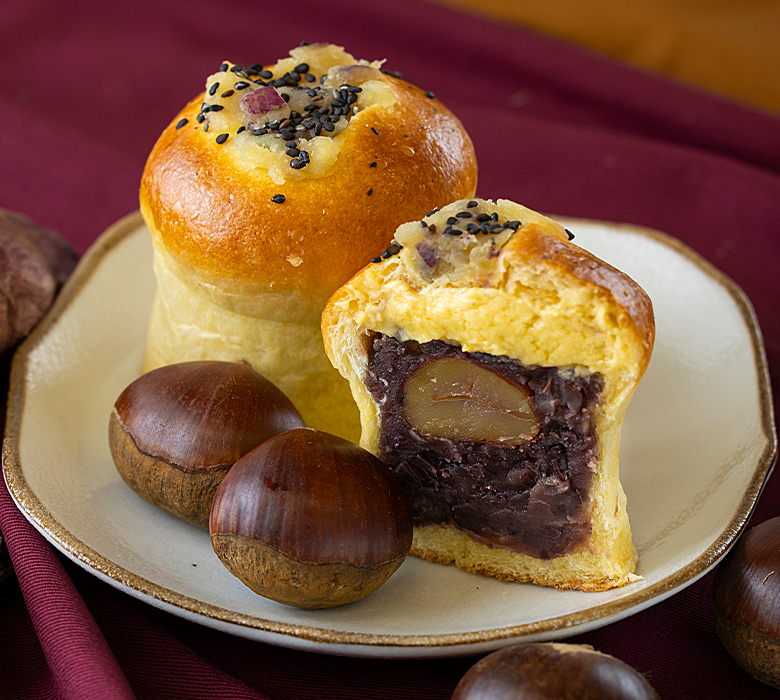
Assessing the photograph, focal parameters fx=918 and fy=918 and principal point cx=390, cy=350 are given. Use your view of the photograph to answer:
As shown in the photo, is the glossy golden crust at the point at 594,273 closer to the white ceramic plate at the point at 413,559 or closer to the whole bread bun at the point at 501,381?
the whole bread bun at the point at 501,381

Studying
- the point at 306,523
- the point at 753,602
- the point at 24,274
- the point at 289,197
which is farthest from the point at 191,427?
the point at 753,602

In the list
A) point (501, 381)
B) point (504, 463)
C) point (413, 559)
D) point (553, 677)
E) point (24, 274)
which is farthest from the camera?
point (24, 274)

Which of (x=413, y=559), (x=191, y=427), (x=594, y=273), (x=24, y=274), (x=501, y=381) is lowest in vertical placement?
(x=413, y=559)

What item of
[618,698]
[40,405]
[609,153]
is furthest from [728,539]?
[609,153]

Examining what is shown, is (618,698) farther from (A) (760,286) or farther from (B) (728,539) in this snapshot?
(A) (760,286)

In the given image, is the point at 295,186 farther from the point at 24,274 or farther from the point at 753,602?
the point at 753,602
